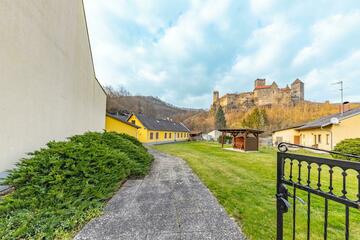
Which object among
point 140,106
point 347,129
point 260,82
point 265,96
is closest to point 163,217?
point 347,129

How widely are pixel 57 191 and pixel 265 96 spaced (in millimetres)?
62996

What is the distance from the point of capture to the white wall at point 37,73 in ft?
10.0

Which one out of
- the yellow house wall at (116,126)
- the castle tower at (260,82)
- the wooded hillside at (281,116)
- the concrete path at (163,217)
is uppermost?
the castle tower at (260,82)

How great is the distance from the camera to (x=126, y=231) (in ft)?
7.73

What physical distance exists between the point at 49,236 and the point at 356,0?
12533mm

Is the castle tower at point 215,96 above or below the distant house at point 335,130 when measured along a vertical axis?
above

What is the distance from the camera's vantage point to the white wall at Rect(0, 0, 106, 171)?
10.0ft

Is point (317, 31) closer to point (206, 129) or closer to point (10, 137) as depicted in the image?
point (10, 137)

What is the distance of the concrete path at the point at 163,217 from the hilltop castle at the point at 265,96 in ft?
193

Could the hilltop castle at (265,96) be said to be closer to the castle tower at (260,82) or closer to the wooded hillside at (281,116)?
the castle tower at (260,82)

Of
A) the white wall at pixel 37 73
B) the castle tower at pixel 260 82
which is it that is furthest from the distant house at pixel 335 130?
the castle tower at pixel 260 82

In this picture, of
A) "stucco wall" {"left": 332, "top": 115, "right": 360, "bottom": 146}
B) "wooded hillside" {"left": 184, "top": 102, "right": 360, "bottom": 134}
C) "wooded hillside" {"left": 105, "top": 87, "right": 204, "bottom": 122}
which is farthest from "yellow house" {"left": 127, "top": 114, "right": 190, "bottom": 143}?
"stucco wall" {"left": 332, "top": 115, "right": 360, "bottom": 146}

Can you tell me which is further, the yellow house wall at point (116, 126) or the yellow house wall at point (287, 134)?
→ the yellow house wall at point (287, 134)

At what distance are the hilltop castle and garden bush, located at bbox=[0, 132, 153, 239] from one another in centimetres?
6024
